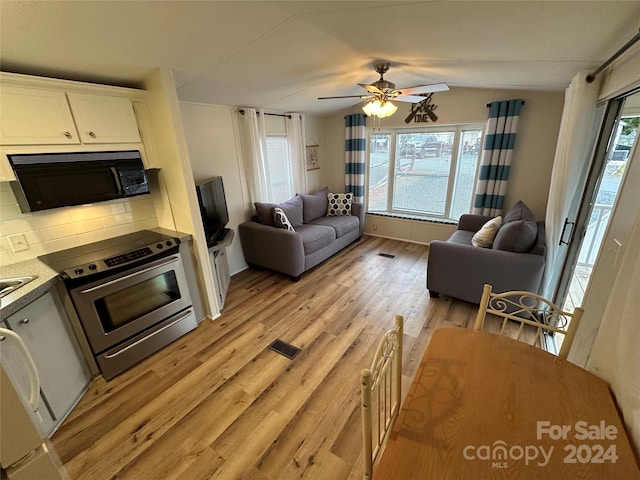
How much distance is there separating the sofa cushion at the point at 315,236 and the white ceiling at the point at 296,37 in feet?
6.05

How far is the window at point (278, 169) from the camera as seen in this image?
13.3 ft

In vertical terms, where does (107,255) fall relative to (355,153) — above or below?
below

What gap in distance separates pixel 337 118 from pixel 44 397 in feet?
16.2

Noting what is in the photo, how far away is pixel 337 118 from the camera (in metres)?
4.86

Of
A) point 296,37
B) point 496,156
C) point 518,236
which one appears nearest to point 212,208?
point 296,37

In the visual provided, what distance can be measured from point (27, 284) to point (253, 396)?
1.54 meters

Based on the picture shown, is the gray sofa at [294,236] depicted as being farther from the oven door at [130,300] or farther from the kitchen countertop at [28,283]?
the kitchen countertop at [28,283]

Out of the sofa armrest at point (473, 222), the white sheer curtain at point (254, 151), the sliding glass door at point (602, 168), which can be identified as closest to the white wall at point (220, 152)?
the white sheer curtain at point (254, 151)

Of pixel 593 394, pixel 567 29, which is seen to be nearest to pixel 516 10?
pixel 567 29

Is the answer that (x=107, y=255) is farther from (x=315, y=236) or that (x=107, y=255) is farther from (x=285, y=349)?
(x=315, y=236)

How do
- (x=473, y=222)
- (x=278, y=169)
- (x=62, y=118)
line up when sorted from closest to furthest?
(x=62, y=118) < (x=473, y=222) < (x=278, y=169)

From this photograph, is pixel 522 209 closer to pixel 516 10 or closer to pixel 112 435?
pixel 516 10

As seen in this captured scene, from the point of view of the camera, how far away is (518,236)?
7.98 feet

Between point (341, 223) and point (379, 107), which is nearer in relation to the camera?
point (379, 107)
